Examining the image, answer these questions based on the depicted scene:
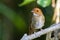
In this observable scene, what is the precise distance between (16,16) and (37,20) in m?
0.20

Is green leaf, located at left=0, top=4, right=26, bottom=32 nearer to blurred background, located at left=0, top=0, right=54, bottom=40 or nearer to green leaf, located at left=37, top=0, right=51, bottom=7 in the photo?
blurred background, located at left=0, top=0, right=54, bottom=40

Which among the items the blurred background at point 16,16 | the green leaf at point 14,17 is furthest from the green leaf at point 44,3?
the green leaf at point 14,17

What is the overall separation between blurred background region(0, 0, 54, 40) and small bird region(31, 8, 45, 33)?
0.02 metres

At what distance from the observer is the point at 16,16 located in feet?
4.32

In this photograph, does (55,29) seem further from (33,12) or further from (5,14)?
(5,14)

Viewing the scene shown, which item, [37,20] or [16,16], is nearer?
[16,16]


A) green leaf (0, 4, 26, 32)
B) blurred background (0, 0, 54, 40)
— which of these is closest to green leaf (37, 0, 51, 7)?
blurred background (0, 0, 54, 40)

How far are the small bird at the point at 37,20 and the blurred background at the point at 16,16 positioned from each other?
0.02 meters

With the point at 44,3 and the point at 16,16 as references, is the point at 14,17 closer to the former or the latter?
the point at 16,16

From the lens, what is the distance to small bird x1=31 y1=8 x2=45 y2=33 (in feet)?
4.50

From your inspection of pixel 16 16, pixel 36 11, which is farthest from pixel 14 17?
pixel 36 11

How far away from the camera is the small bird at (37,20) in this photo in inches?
54.0

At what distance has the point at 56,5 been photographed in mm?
1359

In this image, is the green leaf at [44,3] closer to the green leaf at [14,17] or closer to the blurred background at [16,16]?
the blurred background at [16,16]
